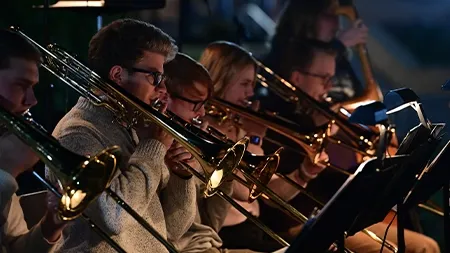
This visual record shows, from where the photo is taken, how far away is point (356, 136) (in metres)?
3.82

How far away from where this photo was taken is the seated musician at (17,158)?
198 cm

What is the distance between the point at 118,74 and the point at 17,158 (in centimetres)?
54

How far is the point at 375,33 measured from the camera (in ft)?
20.0

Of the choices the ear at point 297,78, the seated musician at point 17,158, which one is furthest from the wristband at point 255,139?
the seated musician at point 17,158

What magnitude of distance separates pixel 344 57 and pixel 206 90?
2.33 metres

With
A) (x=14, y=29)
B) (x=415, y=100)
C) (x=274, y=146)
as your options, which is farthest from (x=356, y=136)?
(x=14, y=29)

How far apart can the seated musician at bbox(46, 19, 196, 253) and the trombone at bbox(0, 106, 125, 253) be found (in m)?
0.32

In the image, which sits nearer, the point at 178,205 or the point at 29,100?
the point at 29,100

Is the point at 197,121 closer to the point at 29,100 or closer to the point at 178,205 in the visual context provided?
the point at 178,205

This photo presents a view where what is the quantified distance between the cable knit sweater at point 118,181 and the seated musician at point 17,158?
114 mm

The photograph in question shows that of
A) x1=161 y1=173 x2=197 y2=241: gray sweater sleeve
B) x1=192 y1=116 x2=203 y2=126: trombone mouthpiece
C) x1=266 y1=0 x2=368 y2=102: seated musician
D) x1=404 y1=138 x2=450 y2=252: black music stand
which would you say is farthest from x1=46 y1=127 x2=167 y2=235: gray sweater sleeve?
x1=266 y1=0 x2=368 y2=102: seated musician

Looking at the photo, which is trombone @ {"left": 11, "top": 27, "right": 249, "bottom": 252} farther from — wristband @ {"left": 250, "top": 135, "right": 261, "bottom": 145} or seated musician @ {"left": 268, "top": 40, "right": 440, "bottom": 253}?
seated musician @ {"left": 268, "top": 40, "right": 440, "bottom": 253}

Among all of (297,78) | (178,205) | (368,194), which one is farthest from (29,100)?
(297,78)

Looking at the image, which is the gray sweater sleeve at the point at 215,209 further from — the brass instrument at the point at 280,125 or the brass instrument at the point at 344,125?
the brass instrument at the point at 344,125
